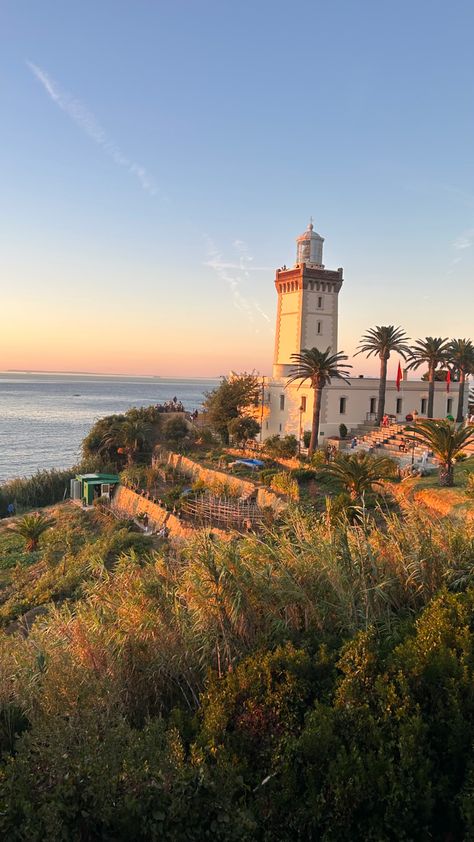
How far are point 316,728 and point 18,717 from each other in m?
3.44

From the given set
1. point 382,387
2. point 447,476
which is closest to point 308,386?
point 382,387

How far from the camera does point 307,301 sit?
122ft

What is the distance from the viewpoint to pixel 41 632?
27.6 ft

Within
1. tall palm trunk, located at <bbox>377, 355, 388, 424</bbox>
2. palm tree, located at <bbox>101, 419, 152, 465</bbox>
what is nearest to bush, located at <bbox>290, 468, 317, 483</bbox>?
tall palm trunk, located at <bbox>377, 355, 388, 424</bbox>

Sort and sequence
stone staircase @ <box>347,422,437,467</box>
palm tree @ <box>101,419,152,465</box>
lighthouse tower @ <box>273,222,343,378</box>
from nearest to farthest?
1. stone staircase @ <box>347,422,437,467</box>
2. palm tree @ <box>101,419,152,465</box>
3. lighthouse tower @ <box>273,222,343,378</box>

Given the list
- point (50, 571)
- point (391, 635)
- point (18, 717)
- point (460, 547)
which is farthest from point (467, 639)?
point (50, 571)

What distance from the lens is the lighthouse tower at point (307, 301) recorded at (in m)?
37.2

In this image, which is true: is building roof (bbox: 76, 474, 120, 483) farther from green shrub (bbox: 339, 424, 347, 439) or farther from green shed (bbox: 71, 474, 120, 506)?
green shrub (bbox: 339, 424, 347, 439)

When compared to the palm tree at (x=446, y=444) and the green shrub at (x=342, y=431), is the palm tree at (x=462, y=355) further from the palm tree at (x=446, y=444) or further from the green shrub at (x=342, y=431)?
the palm tree at (x=446, y=444)

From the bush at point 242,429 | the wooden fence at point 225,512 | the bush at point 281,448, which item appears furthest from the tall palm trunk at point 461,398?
the wooden fence at point 225,512

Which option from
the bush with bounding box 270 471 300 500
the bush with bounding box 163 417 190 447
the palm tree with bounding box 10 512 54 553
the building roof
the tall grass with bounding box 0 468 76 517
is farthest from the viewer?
the bush with bounding box 163 417 190 447

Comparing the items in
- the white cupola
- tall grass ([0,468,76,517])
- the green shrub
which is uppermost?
the white cupola

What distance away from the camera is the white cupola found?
124 feet

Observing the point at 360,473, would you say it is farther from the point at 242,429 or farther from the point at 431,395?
the point at 431,395
